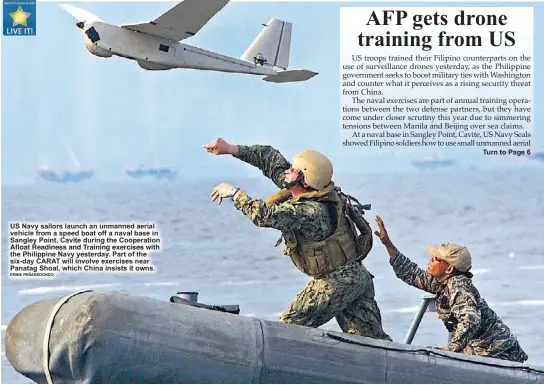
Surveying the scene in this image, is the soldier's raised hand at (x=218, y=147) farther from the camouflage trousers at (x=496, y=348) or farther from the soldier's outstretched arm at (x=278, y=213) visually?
the camouflage trousers at (x=496, y=348)

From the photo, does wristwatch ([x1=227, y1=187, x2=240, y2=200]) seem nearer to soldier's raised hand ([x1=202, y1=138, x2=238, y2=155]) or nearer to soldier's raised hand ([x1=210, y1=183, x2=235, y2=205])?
soldier's raised hand ([x1=210, y1=183, x2=235, y2=205])

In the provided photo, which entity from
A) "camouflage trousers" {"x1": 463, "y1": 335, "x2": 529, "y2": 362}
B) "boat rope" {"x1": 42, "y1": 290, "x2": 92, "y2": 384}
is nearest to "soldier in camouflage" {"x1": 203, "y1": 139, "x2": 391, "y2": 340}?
"camouflage trousers" {"x1": 463, "y1": 335, "x2": 529, "y2": 362}

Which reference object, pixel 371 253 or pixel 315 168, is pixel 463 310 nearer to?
pixel 315 168

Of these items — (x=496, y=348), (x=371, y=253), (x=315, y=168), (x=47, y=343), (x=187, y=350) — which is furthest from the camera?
(x=371, y=253)

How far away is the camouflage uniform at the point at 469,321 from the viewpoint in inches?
209

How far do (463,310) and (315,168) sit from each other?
917 mm

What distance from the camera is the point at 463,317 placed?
17.4ft

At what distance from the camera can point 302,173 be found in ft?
17.2

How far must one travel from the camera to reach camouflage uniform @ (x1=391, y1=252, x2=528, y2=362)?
5.32 meters

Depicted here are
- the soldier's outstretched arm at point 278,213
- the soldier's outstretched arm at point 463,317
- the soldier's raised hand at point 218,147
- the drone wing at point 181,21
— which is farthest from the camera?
the drone wing at point 181,21

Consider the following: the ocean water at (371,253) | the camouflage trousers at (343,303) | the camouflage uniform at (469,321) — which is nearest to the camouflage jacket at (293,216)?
the camouflage trousers at (343,303)

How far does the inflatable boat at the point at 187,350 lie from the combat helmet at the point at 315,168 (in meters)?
0.63

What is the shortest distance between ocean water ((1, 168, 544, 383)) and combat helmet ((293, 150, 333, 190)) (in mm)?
2857

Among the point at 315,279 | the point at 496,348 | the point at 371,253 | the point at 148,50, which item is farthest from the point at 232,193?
the point at 148,50
